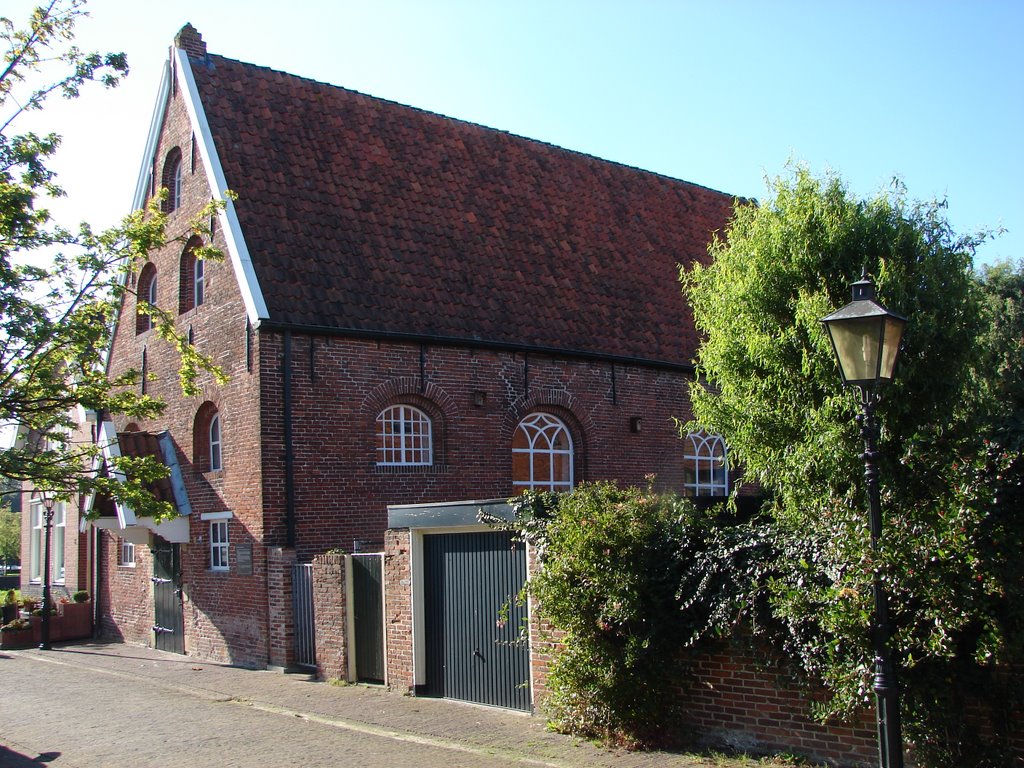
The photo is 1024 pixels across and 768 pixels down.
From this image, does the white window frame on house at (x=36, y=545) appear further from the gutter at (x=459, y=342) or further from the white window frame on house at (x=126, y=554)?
the gutter at (x=459, y=342)

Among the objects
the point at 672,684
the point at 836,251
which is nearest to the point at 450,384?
the point at 836,251

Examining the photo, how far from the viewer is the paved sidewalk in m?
9.03

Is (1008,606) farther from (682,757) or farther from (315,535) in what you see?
(315,535)

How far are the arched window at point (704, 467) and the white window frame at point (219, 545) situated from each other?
9.26 metres

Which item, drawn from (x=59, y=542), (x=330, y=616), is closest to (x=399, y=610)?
(x=330, y=616)

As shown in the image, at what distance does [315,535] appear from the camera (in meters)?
15.6

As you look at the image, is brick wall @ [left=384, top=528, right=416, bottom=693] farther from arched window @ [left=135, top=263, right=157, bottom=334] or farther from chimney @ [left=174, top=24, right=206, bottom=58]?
chimney @ [left=174, top=24, right=206, bottom=58]

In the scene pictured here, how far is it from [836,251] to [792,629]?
200 inches

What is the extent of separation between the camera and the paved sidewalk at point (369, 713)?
903 centimetres

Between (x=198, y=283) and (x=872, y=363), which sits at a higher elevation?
(x=198, y=283)

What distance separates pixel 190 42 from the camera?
1870 centimetres

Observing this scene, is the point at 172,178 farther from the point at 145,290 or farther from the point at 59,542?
the point at 59,542

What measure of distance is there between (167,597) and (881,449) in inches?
528

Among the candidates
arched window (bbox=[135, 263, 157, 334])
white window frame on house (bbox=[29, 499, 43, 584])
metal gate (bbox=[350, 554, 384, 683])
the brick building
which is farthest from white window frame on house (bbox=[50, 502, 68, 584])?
metal gate (bbox=[350, 554, 384, 683])
